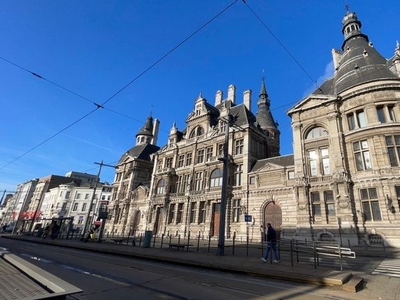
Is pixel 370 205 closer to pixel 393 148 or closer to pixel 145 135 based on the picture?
pixel 393 148

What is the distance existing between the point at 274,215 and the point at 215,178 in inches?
386

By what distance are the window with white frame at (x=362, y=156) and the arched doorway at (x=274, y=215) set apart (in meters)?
9.07

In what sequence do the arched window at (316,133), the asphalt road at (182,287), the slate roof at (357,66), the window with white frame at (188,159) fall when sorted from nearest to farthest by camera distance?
the asphalt road at (182,287)
the slate roof at (357,66)
the arched window at (316,133)
the window with white frame at (188,159)

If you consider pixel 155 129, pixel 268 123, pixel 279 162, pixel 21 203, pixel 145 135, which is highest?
pixel 155 129

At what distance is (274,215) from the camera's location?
2658 cm

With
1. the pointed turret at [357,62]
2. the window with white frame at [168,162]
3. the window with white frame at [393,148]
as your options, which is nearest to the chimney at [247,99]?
the pointed turret at [357,62]

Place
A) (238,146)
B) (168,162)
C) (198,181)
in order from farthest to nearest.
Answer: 1. (168,162)
2. (198,181)
3. (238,146)

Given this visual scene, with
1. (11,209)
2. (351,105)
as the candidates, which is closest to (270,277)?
(351,105)

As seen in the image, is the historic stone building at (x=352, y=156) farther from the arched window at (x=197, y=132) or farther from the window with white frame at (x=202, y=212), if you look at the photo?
the arched window at (x=197, y=132)

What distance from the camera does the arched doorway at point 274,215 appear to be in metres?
26.0

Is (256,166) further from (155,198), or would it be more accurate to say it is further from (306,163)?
(155,198)

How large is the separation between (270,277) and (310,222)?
55.1 feet

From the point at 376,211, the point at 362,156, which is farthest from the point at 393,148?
the point at 376,211

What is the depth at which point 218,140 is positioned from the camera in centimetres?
3509
